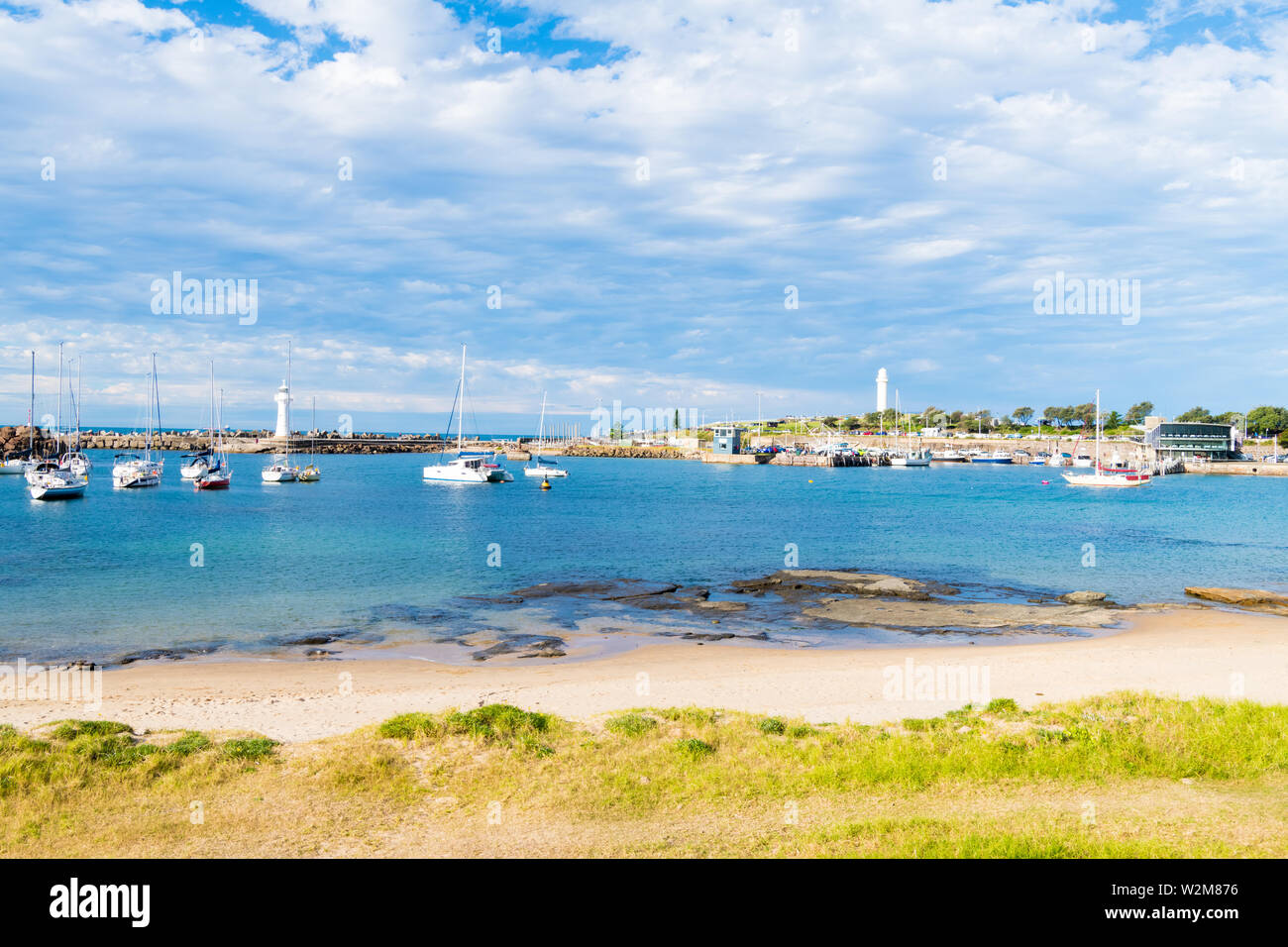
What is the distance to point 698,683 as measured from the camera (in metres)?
20.9

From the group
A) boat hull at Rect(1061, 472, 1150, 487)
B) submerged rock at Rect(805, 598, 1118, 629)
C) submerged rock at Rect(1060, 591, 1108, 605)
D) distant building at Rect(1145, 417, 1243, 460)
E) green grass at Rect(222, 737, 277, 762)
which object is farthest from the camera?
distant building at Rect(1145, 417, 1243, 460)

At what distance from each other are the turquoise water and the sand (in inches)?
240

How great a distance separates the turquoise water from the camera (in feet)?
103

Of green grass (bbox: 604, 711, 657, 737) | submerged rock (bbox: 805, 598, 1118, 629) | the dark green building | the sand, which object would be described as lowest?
submerged rock (bbox: 805, 598, 1118, 629)

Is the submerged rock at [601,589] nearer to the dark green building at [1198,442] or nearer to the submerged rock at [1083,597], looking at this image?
the submerged rock at [1083,597]

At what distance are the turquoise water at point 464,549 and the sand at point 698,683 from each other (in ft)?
20.0

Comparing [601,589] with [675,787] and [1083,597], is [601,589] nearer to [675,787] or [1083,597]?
[1083,597]

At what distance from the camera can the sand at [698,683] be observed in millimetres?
17109

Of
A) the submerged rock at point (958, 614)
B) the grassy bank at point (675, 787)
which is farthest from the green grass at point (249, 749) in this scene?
the submerged rock at point (958, 614)

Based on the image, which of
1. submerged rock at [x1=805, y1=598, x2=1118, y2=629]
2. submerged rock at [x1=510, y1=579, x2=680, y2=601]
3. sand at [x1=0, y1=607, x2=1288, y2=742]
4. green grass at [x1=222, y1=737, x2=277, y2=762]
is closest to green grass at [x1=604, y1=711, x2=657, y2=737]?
sand at [x1=0, y1=607, x2=1288, y2=742]

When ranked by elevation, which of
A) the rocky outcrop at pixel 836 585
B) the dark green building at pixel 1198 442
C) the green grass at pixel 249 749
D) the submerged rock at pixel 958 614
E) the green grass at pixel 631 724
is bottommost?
the submerged rock at pixel 958 614

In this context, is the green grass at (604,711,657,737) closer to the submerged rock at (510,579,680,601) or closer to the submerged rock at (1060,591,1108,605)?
the submerged rock at (510,579,680,601)

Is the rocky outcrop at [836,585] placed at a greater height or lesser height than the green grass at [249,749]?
lesser
